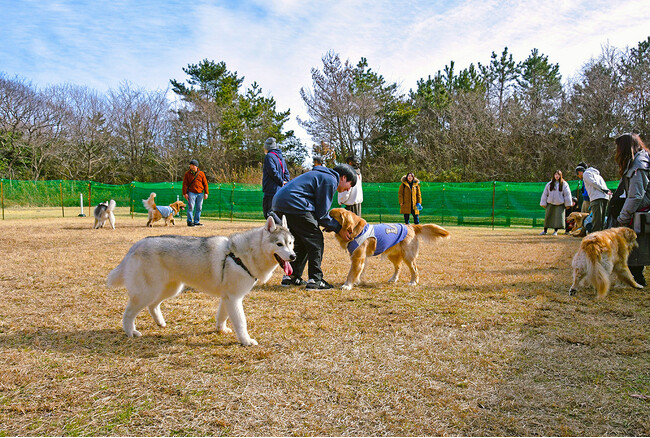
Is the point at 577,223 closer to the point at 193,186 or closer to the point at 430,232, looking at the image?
the point at 430,232

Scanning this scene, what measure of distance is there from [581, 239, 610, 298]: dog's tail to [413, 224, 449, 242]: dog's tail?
5.75 feet

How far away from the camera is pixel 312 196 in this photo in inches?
215

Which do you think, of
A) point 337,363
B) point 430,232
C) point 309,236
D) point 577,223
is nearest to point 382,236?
point 430,232

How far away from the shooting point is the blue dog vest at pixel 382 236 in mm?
5547

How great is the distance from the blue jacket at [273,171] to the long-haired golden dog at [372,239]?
1.60 meters

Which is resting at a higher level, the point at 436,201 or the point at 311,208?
the point at 311,208

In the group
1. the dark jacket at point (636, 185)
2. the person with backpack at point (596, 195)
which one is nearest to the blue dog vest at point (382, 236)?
the dark jacket at point (636, 185)

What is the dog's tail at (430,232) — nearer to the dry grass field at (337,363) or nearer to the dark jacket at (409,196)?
the dry grass field at (337,363)

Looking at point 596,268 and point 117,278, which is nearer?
point 117,278

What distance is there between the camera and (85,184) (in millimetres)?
24141

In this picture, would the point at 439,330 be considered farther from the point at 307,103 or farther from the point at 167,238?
the point at 307,103

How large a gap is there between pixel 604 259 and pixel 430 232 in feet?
7.12

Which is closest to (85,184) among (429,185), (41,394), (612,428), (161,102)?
(161,102)

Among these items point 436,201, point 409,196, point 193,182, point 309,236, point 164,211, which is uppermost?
point 193,182
